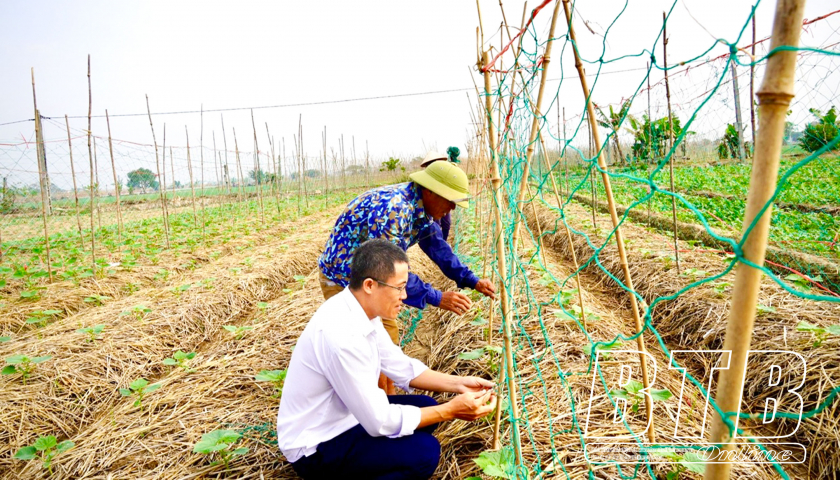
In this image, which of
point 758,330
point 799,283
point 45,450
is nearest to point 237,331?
point 45,450

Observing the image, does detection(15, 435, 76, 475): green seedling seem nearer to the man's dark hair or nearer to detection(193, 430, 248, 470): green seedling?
detection(193, 430, 248, 470): green seedling

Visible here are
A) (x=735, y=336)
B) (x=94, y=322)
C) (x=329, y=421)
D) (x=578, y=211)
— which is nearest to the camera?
(x=735, y=336)

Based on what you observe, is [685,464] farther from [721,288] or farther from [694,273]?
[694,273]

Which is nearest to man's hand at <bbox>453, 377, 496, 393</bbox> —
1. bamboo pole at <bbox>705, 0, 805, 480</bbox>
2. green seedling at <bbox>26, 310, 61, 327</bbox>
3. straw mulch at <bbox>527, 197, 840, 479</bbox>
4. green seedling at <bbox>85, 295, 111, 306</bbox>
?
straw mulch at <bbox>527, 197, 840, 479</bbox>

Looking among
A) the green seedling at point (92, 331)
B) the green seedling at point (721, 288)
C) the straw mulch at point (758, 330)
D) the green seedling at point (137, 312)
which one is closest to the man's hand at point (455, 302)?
the straw mulch at point (758, 330)

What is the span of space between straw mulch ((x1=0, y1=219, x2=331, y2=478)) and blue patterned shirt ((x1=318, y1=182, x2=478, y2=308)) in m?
1.41

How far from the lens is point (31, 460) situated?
242 centimetres

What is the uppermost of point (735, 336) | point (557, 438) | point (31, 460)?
point (735, 336)

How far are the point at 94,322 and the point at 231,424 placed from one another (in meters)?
2.63

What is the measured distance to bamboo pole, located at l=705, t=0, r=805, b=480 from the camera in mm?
665

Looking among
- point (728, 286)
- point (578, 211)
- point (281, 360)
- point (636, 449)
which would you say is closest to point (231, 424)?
point (281, 360)

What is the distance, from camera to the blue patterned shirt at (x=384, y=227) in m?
2.52

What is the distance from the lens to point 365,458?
1.88m

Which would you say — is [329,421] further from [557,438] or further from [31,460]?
[31,460]
